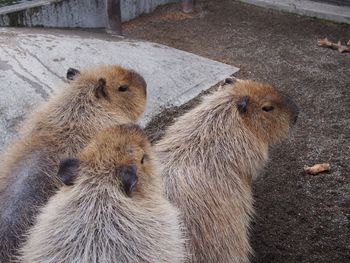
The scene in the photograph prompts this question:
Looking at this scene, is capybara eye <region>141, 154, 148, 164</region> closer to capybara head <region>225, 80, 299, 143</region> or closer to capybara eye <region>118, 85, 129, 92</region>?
capybara head <region>225, 80, 299, 143</region>

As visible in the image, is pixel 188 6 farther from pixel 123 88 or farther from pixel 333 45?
pixel 123 88

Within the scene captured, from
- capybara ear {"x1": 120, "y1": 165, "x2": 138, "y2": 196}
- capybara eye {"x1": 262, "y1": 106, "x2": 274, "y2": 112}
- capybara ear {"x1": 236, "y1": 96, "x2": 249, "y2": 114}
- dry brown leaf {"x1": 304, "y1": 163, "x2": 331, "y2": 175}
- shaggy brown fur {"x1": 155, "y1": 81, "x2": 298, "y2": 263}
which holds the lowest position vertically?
dry brown leaf {"x1": 304, "y1": 163, "x2": 331, "y2": 175}

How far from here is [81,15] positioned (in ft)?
20.5

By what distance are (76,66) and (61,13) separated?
179cm

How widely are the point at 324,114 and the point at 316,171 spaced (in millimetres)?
923

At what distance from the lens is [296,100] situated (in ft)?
15.7

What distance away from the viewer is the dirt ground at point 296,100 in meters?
3.23

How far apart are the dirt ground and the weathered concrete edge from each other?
0.08 meters

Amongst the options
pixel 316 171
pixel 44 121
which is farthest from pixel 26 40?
pixel 316 171

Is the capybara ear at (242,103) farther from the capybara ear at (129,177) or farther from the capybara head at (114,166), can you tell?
the capybara ear at (129,177)

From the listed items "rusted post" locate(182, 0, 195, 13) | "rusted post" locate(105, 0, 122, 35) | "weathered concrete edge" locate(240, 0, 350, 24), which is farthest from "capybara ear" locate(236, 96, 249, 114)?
"rusted post" locate(182, 0, 195, 13)

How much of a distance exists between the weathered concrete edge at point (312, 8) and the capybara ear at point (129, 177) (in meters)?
5.21

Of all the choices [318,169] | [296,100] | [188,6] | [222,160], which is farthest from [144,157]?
[188,6]

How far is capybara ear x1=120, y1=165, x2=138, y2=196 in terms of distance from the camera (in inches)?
76.6
